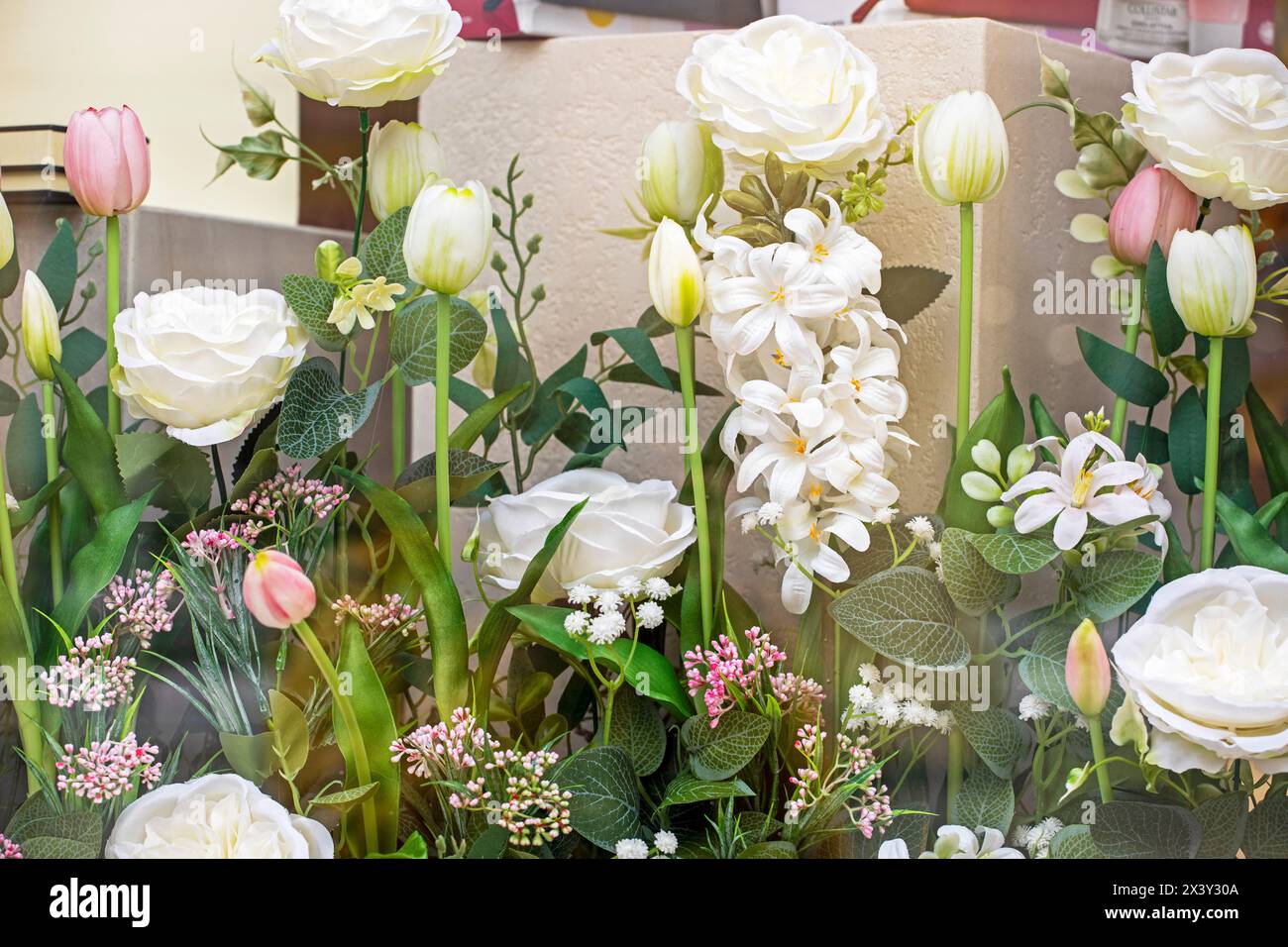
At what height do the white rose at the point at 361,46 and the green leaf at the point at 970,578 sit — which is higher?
the white rose at the point at 361,46

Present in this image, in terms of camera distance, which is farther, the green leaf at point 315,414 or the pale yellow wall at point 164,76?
the pale yellow wall at point 164,76

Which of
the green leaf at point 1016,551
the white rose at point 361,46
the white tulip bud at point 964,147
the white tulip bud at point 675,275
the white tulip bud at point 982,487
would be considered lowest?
the green leaf at point 1016,551

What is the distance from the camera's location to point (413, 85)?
0.48 metres

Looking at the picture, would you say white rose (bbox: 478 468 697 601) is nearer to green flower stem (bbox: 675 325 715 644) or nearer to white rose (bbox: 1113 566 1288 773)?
green flower stem (bbox: 675 325 715 644)

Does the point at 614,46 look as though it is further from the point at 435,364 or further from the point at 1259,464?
the point at 1259,464

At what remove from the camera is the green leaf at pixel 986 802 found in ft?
1.50

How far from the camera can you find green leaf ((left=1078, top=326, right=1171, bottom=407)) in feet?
1.59

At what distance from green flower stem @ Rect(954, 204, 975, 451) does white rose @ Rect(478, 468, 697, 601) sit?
0.43 feet

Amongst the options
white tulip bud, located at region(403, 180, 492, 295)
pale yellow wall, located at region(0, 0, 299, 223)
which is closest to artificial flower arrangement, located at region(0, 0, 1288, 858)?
white tulip bud, located at region(403, 180, 492, 295)

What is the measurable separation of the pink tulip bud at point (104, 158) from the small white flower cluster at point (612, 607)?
0.86ft

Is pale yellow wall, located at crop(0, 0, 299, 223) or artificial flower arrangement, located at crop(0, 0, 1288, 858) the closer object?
artificial flower arrangement, located at crop(0, 0, 1288, 858)

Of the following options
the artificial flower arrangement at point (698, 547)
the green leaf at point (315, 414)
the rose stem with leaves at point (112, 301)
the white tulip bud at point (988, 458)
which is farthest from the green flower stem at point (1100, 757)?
the rose stem with leaves at point (112, 301)

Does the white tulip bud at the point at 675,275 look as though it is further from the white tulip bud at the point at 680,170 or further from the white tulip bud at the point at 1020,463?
the white tulip bud at the point at 1020,463

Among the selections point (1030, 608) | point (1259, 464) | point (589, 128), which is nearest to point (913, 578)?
point (1030, 608)
